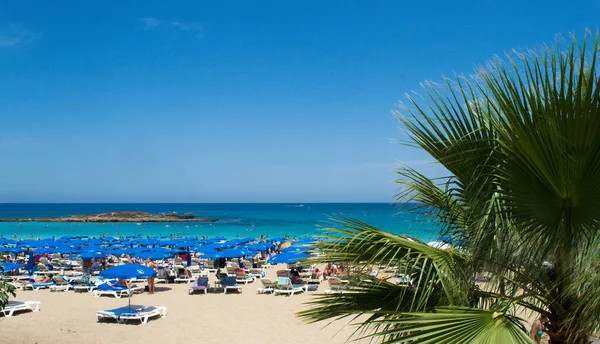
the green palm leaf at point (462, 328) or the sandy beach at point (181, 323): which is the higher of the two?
the green palm leaf at point (462, 328)

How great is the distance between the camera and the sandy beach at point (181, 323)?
32.7 ft

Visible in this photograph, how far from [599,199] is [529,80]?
692 mm

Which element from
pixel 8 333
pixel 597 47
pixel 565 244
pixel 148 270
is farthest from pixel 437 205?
pixel 148 270

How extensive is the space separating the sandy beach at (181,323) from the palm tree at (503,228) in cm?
569

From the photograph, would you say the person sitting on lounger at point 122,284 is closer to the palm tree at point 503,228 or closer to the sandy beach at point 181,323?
the sandy beach at point 181,323

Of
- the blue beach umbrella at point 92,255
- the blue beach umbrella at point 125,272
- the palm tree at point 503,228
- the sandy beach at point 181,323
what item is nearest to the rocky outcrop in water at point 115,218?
the blue beach umbrella at point 92,255

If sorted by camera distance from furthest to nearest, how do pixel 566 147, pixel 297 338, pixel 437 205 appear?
pixel 297 338
pixel 437 205
pixel 566 147

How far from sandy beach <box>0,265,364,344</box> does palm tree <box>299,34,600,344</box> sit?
18.7 ft

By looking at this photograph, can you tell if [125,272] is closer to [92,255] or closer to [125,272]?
[125,272]

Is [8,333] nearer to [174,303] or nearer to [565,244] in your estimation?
[174,303]

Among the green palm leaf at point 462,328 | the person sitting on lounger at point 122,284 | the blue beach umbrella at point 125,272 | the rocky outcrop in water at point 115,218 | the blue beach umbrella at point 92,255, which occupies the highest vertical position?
the green palm leaf at point 462,328

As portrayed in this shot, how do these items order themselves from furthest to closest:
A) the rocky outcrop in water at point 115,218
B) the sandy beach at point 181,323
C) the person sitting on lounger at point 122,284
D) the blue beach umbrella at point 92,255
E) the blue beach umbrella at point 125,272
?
the rocky outcrop in water at point 115,218 < the blue beach umbrella at point 92,255 < the person sitting on lounger at point 122,284 < the blue beach umbrella at point 125,272 < the sandy beach at point 181,323

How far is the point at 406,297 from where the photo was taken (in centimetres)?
331

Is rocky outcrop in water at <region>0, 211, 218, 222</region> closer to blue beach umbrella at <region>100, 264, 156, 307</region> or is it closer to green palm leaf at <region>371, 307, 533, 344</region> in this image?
blue beach umbrella at <region>100, 264, 156, 307</region>
